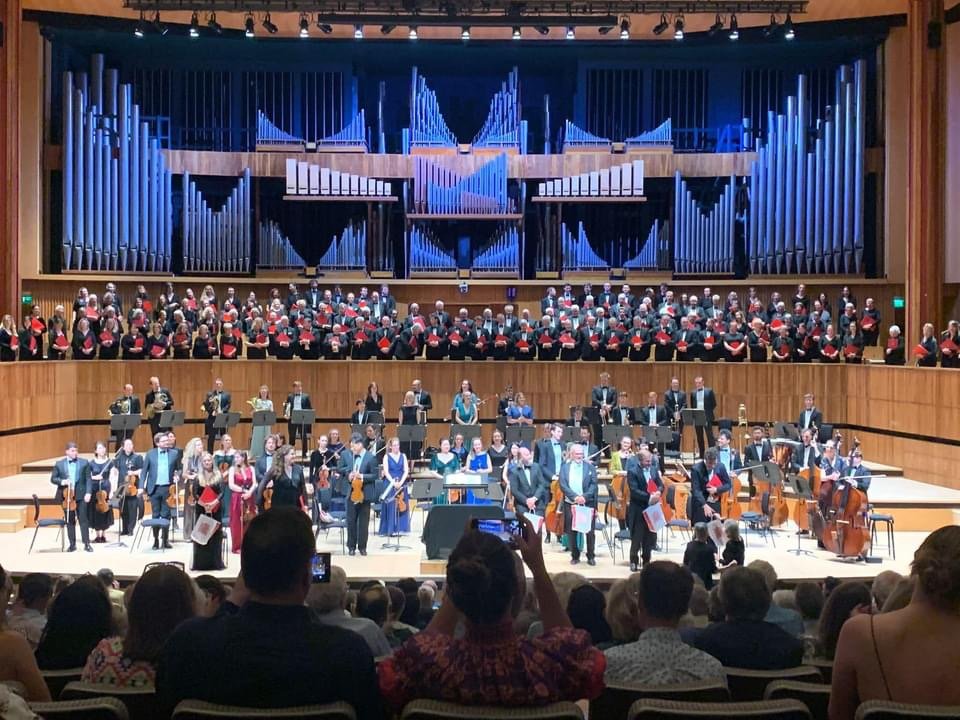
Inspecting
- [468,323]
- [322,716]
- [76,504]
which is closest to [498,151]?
[468,323]

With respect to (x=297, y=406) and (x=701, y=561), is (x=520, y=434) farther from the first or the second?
(x=701, y=561)

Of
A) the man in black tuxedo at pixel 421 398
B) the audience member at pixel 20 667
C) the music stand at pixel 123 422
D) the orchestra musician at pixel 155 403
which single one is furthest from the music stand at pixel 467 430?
the audience member at pixel 20 667

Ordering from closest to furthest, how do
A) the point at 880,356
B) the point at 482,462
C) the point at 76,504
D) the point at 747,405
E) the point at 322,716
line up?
the point at 322,716 → the point at 76,504 → the point at 482,462 → the point at 747,405 → the point at 880,356

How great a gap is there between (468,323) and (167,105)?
7683mm

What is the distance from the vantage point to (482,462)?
13.1 meters

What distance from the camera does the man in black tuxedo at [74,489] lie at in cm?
1168

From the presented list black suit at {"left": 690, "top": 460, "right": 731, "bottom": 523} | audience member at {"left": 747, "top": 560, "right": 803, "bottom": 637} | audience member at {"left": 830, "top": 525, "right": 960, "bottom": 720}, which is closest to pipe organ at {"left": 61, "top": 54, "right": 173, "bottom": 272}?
black suit at {"left": 690, "top": 460, "right": 731, "bottom": 523}

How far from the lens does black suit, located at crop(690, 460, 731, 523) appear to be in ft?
38.0

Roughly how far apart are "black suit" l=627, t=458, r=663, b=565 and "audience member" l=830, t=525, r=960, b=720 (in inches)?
331

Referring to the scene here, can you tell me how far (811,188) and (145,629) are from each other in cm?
1818

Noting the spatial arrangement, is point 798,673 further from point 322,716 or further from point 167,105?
point 167,105

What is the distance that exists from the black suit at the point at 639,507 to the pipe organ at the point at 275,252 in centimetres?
1110

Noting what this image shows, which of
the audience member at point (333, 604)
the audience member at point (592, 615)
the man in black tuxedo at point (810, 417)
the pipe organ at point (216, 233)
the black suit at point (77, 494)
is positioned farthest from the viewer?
the pipe organ at point (216, 233)

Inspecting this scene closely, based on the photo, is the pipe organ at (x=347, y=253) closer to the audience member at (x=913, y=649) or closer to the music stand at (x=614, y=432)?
the music stand at (x=614, y=432)
